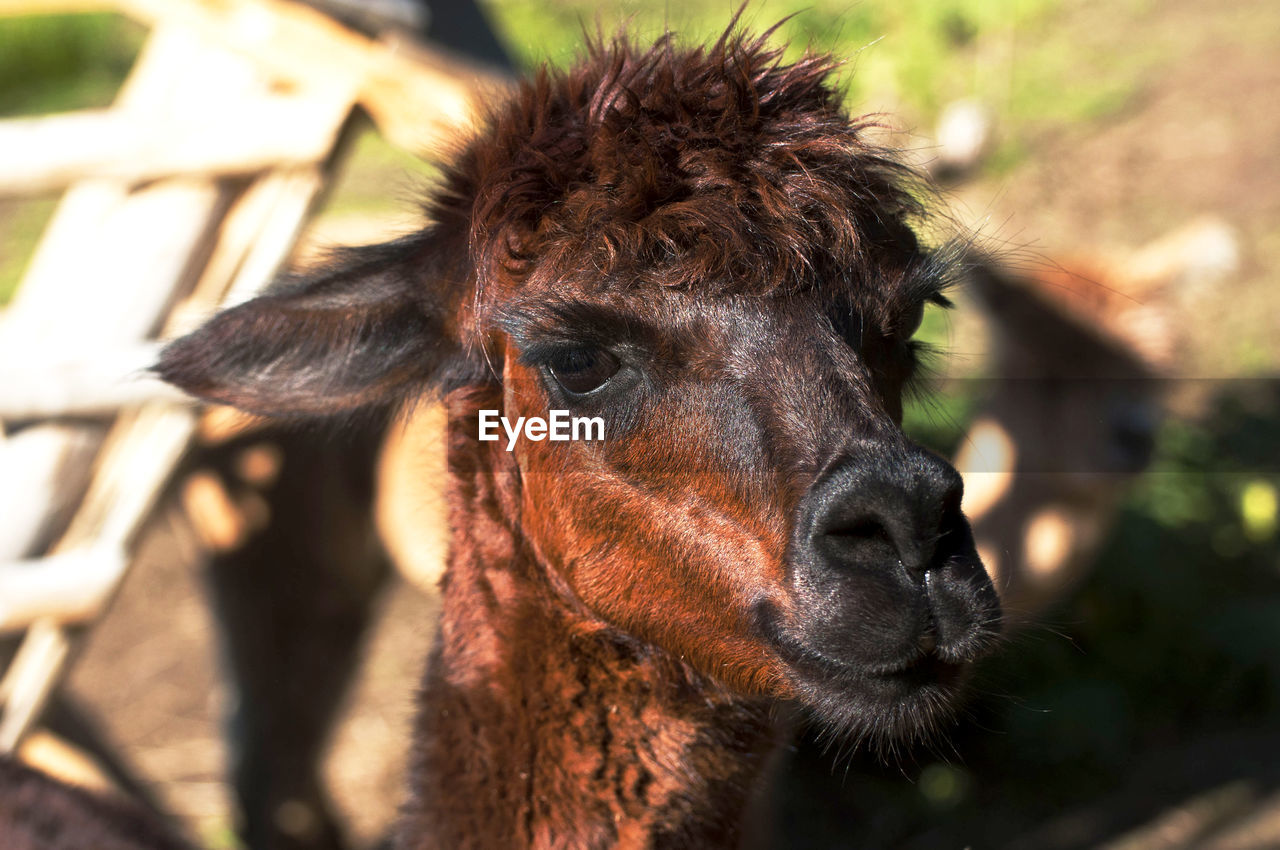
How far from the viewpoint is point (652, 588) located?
2275mm

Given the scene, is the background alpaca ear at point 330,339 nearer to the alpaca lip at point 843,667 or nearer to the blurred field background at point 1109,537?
the blurred field background at point 1109,537

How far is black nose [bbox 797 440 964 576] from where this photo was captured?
1888 millimetres

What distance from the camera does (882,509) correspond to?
1886 millimetres

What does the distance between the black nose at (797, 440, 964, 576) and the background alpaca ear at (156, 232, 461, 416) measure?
995 millimetres

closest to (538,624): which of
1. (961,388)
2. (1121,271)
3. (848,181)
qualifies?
(848,181)

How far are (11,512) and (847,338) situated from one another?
274cm

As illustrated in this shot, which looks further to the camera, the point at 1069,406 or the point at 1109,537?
the point at 1109,537

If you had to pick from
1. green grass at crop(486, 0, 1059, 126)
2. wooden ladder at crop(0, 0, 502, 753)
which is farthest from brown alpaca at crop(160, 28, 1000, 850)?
green grass at crop(486, 0, 1059, 126)

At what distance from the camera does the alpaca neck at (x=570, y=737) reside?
2.33 meters

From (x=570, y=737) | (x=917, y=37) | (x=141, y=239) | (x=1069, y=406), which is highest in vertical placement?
(x=917, y=37)

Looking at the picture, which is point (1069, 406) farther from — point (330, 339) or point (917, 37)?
point (917, 37)

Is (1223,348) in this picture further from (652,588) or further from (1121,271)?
(652,588)

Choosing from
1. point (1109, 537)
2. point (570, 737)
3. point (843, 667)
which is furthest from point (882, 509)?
point (1109, 537)

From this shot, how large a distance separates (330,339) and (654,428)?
778mm
